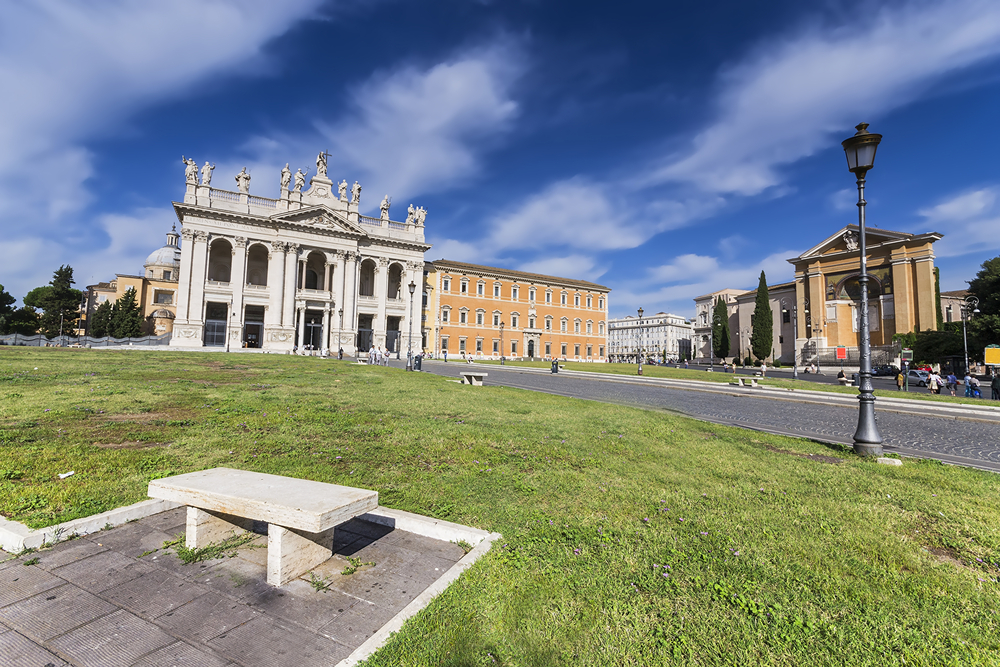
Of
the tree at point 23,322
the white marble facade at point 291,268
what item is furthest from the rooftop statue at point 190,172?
the tree at point 23,322

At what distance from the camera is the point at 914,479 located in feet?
16.7

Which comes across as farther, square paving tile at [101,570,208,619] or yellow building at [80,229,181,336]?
yellow building at [80,229,181,336]

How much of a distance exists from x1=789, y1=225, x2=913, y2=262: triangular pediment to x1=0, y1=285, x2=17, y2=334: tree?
8942 centimetres

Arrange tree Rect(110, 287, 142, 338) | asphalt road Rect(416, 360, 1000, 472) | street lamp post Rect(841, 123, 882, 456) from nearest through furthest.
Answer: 1. street lamp post Rect(841, 123, 882, 456)
2. asphalt road Rect(416, 360, 1000, 472)
3. tree Rect(110, 287, 142, 338)

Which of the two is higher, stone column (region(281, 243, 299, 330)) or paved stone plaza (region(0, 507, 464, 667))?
stone column (region(281, 243, 299, 330))

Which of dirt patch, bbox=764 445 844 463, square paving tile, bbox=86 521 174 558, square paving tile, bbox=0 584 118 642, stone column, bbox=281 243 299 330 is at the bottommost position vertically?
square paving tile, bbox=0 584 118 642

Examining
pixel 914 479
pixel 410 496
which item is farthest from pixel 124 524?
pixel 914 479

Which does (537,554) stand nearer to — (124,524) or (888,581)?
(888,581)

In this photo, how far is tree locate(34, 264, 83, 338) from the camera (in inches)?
1994

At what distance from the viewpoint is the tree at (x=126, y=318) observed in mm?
42656

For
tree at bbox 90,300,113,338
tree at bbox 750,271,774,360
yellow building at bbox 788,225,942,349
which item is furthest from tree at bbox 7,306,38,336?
yellow building at bbox 788,225,942,349

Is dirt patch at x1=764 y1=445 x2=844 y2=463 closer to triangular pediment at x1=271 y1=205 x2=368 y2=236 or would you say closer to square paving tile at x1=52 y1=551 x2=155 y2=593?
square paving tile at x1=52 y1=551 x2=155 y2=593

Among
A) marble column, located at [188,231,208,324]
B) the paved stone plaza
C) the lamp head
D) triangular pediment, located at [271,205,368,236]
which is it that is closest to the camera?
the paved stone plaza

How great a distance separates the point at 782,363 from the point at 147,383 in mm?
64580
